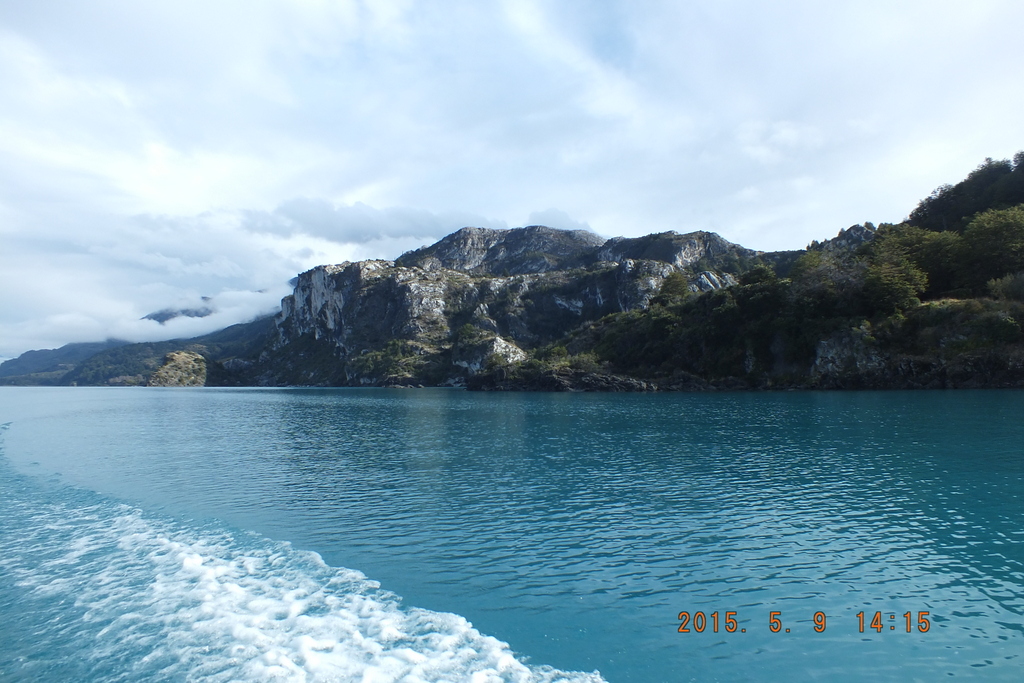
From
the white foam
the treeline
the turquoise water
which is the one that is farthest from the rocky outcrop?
the white foam

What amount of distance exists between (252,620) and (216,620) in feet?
2.91

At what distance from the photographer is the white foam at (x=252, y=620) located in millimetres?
10672

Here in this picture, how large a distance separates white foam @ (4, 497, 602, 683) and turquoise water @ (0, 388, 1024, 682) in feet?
0.24

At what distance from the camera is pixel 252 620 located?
1286 centimetres

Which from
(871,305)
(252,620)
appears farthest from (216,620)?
(871,305)

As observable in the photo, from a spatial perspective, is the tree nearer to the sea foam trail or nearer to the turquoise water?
the turquoise water

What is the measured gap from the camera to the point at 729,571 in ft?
49.8

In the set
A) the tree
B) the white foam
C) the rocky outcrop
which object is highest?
the tree

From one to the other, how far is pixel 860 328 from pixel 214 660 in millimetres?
105392

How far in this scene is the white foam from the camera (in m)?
10.7

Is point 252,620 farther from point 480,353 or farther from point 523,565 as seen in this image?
point 480,353

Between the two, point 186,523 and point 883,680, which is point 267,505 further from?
point 883,680

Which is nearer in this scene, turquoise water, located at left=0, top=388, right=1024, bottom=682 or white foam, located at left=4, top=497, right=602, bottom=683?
white foam, located at left=4, top=497, right=602, bottom=683

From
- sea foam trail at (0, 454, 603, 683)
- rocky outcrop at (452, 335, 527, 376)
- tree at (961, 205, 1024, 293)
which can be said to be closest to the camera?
sea foam trail at (0, 454, 603, 683)
